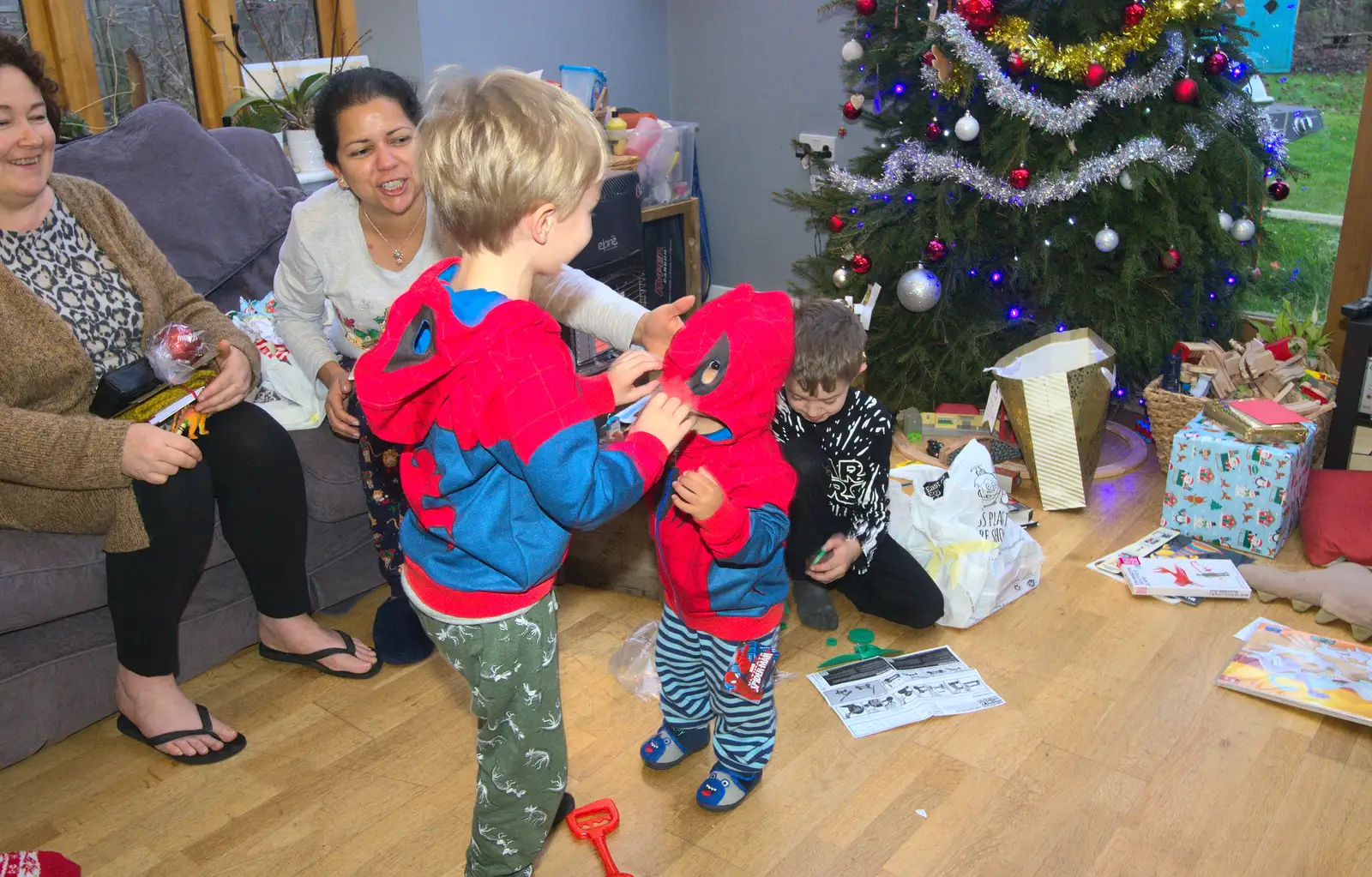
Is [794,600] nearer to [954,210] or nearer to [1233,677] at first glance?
[1233,677]

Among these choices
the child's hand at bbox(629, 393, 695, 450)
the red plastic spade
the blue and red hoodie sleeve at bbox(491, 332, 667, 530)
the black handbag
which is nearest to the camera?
the blue and red hoodie sleeve at bbox(491, 332, 667, 530)

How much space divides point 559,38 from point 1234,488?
8.57ft

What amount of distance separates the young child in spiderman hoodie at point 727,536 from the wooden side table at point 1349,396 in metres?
1.72

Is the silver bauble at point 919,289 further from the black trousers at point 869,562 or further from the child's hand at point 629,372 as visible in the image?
the child's hand at point 629,372

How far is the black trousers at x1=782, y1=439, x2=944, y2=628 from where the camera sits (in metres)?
2.06

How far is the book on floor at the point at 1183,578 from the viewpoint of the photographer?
227 centimetres

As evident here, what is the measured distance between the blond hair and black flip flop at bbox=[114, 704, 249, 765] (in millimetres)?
1173

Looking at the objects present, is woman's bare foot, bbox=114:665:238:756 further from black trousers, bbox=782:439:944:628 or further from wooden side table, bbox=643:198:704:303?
wooden side table, bbox=643:198:704:303

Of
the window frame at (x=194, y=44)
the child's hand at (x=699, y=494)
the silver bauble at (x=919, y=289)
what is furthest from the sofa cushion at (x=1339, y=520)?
the window frame at (x=194, y=44)

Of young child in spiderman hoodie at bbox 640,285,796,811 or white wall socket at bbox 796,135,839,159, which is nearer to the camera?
young child in spiderman hoodie at bbox 640,285,796,811

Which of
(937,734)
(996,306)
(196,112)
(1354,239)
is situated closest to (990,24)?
(996,306)

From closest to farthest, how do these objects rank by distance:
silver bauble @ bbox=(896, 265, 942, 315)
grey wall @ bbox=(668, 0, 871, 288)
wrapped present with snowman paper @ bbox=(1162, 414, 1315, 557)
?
wrapped present with snowman paper @ bbox=(1162, 414, 1315, 557) → silver bauble @ bbox=(896, 265, 942, 315) → grey wall @ bbox=(668, 0, 871, 288)

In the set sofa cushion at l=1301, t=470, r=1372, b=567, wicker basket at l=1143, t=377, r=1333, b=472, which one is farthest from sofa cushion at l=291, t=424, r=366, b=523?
sofa cushion at l=1301, t=470, r=1372, b=567

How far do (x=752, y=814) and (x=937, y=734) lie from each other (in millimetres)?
377
